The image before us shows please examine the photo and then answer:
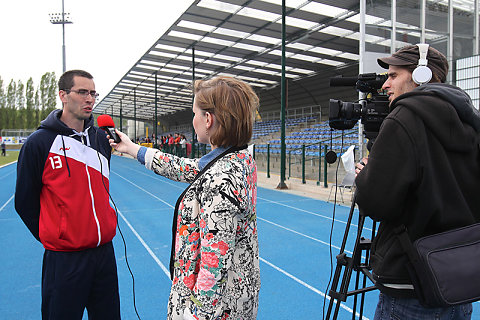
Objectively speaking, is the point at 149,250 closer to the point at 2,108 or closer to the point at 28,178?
the point at 28,178

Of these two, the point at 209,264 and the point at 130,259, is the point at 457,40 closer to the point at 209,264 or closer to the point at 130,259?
the point at 130,259

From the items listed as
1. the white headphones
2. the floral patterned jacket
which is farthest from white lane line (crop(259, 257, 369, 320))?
the white headphones

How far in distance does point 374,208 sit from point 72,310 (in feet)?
5.73

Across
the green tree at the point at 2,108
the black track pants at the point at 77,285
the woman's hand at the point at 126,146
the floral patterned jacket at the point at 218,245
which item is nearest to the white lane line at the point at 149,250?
the black track pants at the point at 77,285

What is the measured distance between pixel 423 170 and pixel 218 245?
0.77 metres

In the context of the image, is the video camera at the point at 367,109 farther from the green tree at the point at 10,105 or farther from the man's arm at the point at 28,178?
the green tree at the point at 10,105

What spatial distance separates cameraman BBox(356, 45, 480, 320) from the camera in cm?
125

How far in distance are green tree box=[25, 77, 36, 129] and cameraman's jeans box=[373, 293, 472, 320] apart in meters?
72.8

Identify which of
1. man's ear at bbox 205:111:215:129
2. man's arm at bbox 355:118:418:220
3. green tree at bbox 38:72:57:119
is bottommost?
man's arm at bbox 355:118:418:220

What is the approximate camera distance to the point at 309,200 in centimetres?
951

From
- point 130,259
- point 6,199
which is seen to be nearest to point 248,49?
point 6,199

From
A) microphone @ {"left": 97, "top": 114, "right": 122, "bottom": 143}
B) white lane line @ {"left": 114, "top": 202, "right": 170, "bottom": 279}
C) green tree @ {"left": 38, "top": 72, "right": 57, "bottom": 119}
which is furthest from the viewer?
green tree @ {"left": 38, "top": 72, "right": 57, "bottom": 119}

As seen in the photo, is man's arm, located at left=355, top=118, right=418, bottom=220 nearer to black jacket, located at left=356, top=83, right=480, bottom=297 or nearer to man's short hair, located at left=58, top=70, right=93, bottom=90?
black jacket, located at left=356, top=83, right=480, bottom=297

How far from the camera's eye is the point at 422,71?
1478 mm
